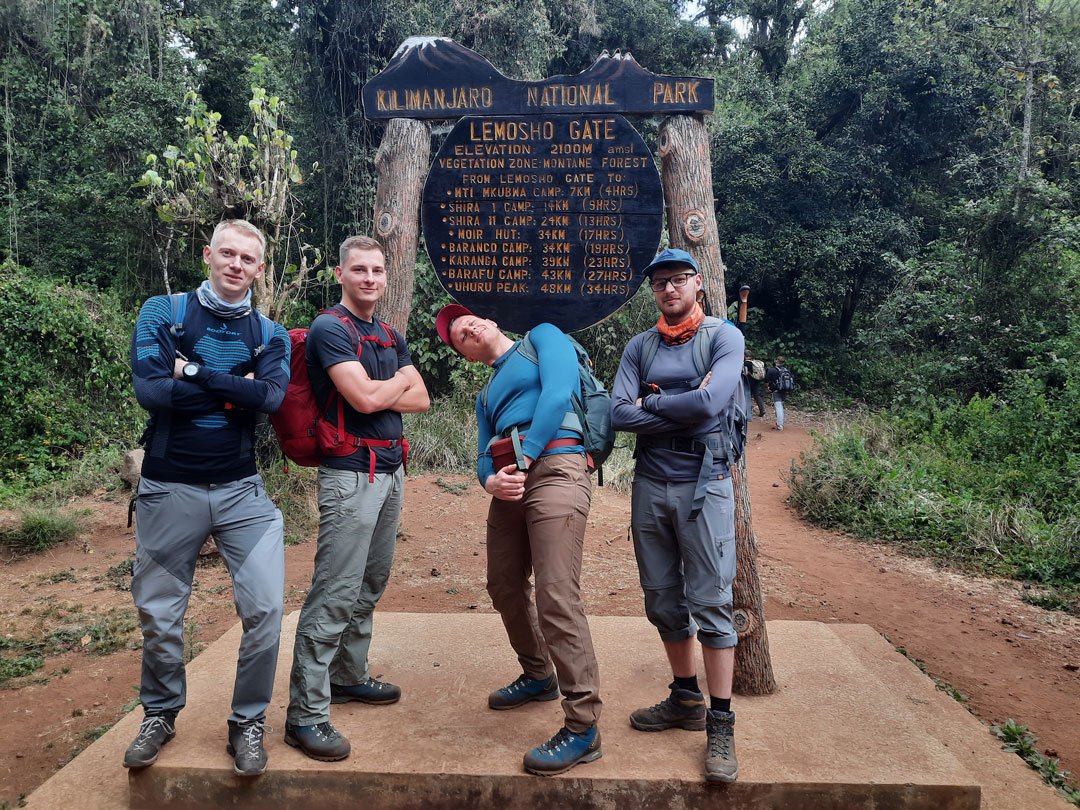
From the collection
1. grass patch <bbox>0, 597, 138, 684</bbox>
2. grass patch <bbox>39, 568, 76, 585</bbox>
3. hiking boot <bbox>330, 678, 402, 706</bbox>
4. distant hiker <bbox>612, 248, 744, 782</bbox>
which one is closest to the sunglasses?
distant hiker <bbox>612, 248, 744, 782</bbox>

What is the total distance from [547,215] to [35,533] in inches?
236

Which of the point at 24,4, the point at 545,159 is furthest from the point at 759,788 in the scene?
the point at 24,4

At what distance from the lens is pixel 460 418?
10422mm

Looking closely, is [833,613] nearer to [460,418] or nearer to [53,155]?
[460,418]

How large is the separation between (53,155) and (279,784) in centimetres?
1679

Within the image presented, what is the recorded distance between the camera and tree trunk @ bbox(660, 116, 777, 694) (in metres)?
3.60

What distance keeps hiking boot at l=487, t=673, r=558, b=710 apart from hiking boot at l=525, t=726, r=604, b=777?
0.45m

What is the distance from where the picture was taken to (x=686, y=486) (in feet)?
9.25

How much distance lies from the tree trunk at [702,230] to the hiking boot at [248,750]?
6.86 ft

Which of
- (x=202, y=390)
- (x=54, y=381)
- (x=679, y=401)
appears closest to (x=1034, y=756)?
(x=679, y=401)

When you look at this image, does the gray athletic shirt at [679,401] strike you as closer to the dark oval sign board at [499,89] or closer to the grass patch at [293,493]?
→ the dark oval sign board at [499,89]

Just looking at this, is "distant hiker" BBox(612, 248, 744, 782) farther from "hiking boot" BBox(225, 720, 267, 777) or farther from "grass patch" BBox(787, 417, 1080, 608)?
"grass patch" BBox(787, 417, 1080, 608)

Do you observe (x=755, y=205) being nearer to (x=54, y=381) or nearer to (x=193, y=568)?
(x=54, y=381)

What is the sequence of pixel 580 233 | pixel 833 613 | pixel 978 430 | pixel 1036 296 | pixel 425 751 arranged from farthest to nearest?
pixel 1036 296 < pixel 978 430 < pixel 833 613 < pixel 580 233 < pixel 425 751
